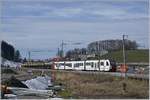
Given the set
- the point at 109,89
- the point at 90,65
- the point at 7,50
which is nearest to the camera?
the point at 109,89

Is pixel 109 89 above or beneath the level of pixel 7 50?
beneath

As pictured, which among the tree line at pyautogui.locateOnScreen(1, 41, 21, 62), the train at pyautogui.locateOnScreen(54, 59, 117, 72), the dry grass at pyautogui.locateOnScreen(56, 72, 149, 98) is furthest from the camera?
the train at pyautogui.locateOnScreen(54, 59, 117, 72)

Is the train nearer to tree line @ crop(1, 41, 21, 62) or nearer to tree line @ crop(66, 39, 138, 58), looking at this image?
tree line @ crop(66, 39, 138, 58)

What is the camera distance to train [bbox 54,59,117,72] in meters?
67.1

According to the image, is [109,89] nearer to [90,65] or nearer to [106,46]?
[90,65]

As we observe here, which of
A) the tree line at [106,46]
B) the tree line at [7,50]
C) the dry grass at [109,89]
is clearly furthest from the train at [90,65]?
the dry grass at [109,89]

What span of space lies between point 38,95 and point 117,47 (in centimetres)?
7649

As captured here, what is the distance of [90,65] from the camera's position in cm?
7219

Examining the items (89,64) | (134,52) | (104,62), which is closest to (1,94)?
(104,62)

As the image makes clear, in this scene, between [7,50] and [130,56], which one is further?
[130,56]

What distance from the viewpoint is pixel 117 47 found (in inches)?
3703

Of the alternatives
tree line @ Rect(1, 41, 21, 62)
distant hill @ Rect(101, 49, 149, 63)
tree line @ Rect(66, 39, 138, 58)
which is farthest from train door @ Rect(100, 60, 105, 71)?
tree line @ Rect(1, 41, 21, 62)

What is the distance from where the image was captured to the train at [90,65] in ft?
220

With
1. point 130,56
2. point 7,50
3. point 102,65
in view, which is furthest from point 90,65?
point 7,50
